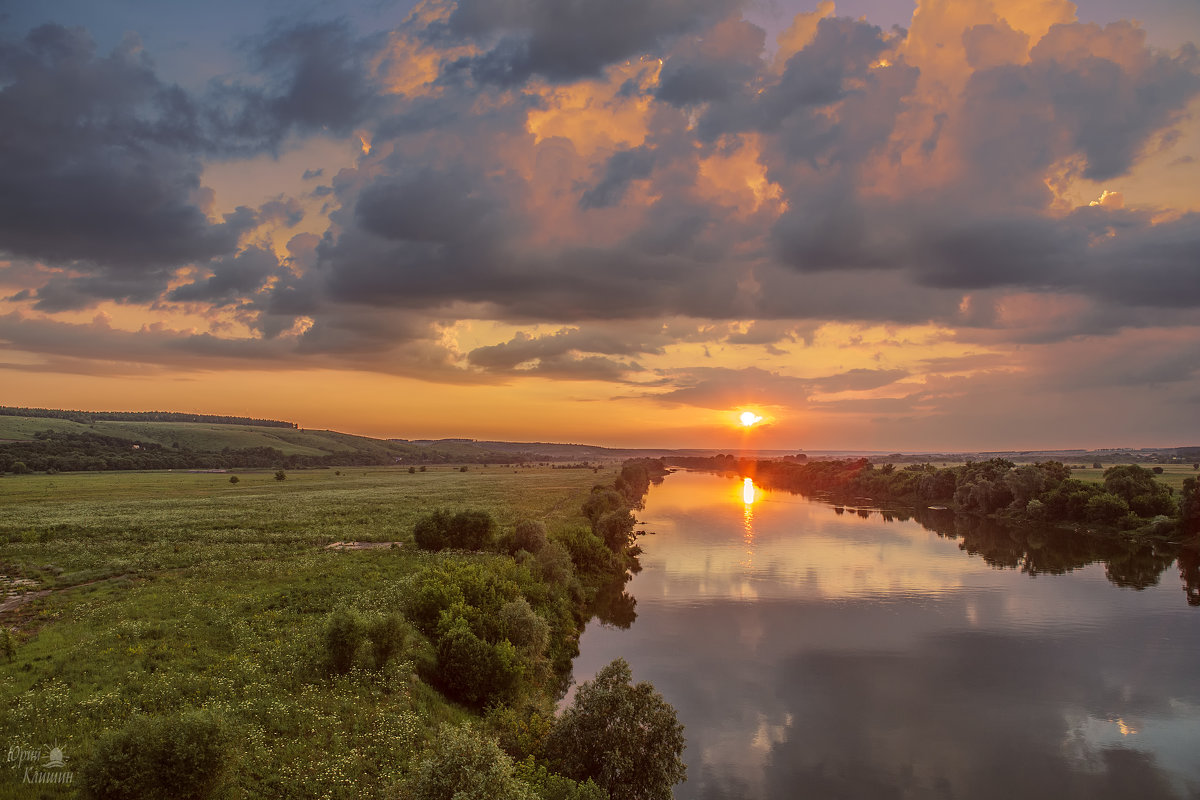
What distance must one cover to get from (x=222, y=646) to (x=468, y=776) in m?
20.0

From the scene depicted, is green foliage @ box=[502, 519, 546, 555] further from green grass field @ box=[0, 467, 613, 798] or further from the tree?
the tree

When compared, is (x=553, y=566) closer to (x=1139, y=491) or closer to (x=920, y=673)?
(x=920, y=673)

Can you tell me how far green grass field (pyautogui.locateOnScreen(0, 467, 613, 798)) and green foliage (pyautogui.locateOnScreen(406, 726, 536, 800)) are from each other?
12.3 feet

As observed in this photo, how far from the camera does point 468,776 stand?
592 inches

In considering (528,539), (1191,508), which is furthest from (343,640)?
(1191,508)

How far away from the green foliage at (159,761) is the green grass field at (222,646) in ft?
7.57

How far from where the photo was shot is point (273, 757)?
1950 centimetres

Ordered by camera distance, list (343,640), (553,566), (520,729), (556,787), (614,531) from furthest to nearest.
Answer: (614,531), (553,566), (343,640), (520,729), (556,787)

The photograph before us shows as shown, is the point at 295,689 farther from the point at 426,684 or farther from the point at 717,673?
the point at 717,673

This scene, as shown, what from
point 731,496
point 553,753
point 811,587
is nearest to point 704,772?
point 553,753

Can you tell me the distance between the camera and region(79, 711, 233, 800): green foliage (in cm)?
1498

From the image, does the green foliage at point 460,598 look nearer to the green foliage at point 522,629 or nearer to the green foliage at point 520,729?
the green foliage at point 522,629

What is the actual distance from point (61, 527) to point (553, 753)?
240 feet

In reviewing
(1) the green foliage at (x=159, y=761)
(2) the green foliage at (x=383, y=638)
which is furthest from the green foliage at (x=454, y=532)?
(1) the green foliage at (x=159, y=761)
